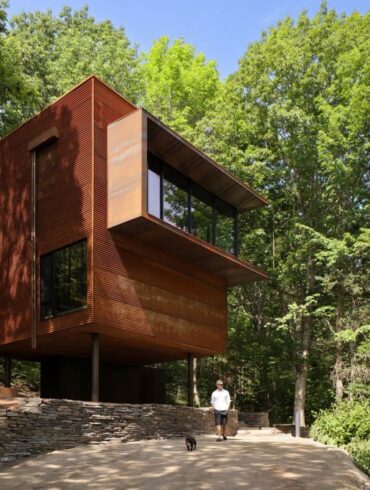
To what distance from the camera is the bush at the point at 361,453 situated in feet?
37.8

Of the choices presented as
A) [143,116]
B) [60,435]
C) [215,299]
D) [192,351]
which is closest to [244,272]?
[215,299]

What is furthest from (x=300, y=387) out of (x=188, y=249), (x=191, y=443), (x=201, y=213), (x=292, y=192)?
(x=191, y=443)

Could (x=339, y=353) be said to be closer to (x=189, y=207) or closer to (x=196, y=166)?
(x=189, y=207)

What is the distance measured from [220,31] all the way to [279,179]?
9.60m

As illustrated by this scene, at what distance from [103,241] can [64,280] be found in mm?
1660

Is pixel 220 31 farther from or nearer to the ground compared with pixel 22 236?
farther from the ground

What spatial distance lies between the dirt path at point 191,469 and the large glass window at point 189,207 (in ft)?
23.7

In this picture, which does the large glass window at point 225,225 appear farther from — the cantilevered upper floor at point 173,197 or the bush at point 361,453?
the bush at point 361,453

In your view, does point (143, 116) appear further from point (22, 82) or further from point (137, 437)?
point (137, 437)

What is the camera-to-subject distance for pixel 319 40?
1180 inches

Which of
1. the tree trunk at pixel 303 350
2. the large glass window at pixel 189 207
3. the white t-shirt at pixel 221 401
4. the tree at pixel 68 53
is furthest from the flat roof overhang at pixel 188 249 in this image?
the tree at pixel 68 53

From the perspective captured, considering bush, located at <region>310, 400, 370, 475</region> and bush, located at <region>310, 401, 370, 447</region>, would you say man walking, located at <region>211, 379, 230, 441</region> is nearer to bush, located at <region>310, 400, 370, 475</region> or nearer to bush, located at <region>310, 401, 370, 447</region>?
bush, located at <region>310, 400, 370, 475</region>

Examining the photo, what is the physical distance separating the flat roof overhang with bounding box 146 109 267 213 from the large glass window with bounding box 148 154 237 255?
241mm

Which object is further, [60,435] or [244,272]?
[244,272]
